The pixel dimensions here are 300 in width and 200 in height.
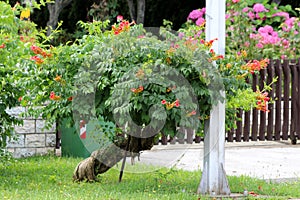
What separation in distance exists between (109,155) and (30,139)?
3.16 metres

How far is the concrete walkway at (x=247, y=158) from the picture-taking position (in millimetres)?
9305

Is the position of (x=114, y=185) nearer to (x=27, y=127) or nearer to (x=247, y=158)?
(x=27, y=127)

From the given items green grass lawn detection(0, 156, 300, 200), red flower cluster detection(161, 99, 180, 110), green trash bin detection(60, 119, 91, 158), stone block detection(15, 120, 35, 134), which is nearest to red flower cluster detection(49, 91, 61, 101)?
green grass lawn detection(0, 156, 300, 200)

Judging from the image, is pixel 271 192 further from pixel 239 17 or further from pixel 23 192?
pixel 239 17

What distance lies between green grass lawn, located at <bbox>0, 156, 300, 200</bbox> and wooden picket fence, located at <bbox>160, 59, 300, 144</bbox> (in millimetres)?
3681

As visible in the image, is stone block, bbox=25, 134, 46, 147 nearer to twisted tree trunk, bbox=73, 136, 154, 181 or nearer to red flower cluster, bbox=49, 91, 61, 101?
twisted tree trunk, bbox=73, 136, 154, 181

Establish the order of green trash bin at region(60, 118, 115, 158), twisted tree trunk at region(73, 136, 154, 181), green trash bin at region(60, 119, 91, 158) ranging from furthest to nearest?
1. green trash bin at region(60, 119, 91, 158)
2. green trash bin at region(60, 118, 115, 158)
3. twisted tree trunk at region(73, 136, 154, 181)

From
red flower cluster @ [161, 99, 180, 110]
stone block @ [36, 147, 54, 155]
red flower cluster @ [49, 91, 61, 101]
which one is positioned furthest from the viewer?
stone block @ [36, 147, 54, 155]

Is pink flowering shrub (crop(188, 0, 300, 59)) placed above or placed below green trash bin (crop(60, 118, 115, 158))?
above

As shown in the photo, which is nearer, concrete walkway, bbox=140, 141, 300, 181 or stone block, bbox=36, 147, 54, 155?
concrete walkway, bbox=140, 141, 300, 181

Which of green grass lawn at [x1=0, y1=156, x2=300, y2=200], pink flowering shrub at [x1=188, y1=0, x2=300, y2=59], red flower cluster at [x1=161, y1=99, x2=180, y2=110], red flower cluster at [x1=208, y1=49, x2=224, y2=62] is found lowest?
green grass lawn at [x1=0, y1=156, x2=300, y2=200]

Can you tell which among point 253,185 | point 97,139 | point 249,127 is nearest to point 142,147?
point 97,139

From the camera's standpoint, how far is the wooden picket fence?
12336 mm

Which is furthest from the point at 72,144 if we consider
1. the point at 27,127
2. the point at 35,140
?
the point at 27,127
